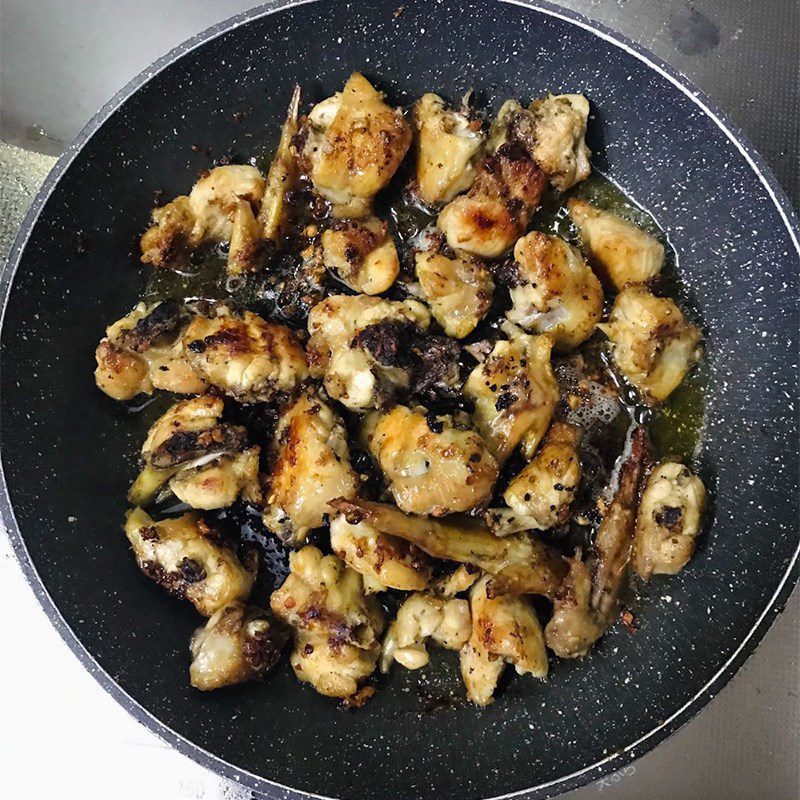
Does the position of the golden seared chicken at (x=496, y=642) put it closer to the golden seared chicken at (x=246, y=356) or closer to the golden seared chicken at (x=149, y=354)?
the golden seared chicken at (x=246, y=356)

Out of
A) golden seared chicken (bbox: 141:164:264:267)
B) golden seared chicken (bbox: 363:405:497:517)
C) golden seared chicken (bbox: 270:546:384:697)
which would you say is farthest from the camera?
golden seared chicken (bbox: 141:164:264:267)

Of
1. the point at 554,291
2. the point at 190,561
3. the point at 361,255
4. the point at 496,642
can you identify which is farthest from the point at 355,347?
the point at 496,642

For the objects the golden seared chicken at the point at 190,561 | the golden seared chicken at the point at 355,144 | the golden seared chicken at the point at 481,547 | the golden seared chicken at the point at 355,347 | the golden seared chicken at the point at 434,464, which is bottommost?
the golden seared chicken at the point at 190,561

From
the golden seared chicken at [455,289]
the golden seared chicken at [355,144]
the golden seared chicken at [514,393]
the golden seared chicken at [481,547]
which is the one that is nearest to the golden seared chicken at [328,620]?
the golden seared chicken at [481,547]

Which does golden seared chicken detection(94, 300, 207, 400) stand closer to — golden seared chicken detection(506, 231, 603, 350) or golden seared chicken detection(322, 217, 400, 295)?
golden seared chicken detection(322, 217, 400, 295)

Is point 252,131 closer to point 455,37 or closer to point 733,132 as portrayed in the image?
point 455,37

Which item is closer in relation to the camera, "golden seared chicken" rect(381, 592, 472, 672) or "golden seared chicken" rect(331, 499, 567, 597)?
"golden seared chicken" rect(331, 499, 567, 597)

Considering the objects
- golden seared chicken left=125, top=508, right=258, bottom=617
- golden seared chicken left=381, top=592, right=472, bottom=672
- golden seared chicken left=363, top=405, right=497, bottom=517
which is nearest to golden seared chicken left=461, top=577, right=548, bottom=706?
golden seared chicken left=381, top=592, right=472, bottom=672
